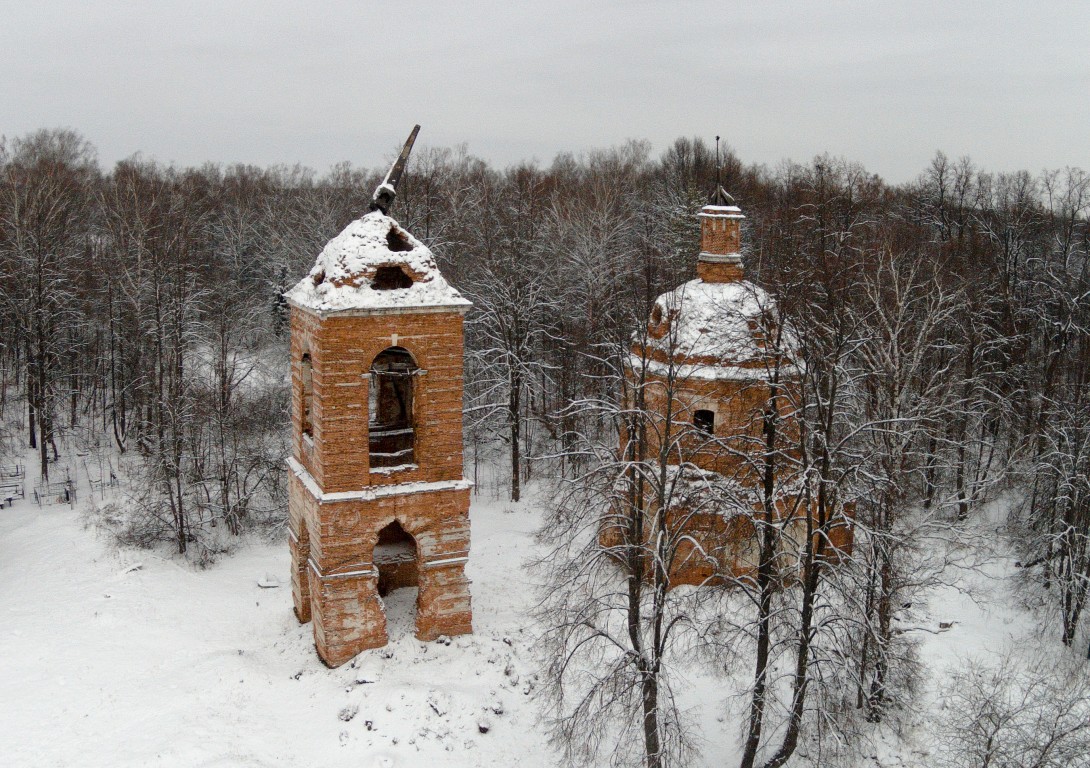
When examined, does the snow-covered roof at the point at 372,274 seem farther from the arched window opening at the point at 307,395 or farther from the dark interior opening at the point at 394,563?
the dark interior opening at the point at 394,563

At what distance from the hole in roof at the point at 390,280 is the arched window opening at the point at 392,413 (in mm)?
1156

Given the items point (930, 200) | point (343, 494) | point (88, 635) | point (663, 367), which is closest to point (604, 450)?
point (343, 494)

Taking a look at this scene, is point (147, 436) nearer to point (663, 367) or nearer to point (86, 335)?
point (86, 335)

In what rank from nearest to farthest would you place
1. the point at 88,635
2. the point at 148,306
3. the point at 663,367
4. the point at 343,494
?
the point at 343,494, the point at 88,635, the point at 663,367, the point at 148,306

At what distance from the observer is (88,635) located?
13.6 meters

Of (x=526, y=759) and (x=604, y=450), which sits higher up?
(x=604, y=450)

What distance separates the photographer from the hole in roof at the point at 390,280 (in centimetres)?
1232

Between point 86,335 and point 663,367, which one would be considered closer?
point 663,367

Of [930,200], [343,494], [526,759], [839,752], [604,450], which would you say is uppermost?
[930,200]

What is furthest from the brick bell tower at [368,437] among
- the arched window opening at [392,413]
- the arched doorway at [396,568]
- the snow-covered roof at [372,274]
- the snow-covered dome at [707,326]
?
the snow-covered dome at [707,326]

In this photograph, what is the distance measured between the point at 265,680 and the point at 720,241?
35.6 ft

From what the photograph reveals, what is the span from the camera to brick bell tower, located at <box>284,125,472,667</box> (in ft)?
37.9

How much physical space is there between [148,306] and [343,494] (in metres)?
15.8

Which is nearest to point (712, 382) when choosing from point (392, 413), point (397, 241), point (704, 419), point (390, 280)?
point (704, 419)
